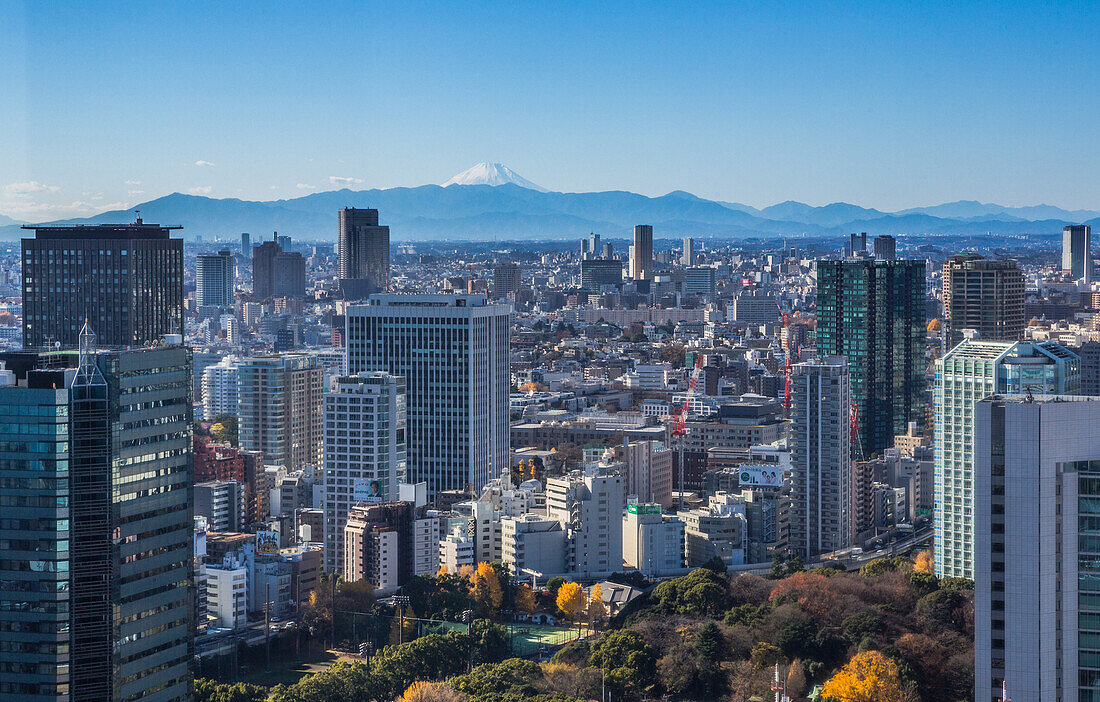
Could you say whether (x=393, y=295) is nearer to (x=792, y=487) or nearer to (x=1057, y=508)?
(x=792, y=487)

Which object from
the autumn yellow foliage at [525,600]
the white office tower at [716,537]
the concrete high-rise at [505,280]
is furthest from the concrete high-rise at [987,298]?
the concrete high-rise at [505,280]

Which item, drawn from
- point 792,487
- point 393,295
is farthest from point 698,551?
point 393,295

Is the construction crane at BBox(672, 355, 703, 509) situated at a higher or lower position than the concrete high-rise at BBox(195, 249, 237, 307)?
lower

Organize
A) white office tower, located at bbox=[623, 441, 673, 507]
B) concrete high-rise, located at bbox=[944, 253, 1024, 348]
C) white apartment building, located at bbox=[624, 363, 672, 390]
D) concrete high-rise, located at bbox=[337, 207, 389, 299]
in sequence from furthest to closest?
concrete high-rise, located at bbox=[337, 207, 389, 299]
white apartment building, located at bbox=[624, 363, 672, 390]
concrete high-rise, located at bbox=[944, 253, 1024, 348]
white office tower, located at bbox=[623, 441, 673, 507]

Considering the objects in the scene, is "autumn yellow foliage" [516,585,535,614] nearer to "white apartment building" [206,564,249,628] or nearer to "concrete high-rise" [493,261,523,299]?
"white apartment building" [206,564,249,628]

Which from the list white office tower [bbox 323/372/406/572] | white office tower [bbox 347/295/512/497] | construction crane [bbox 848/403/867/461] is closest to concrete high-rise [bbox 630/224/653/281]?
construction crane [bbox 848/403/867/461]
